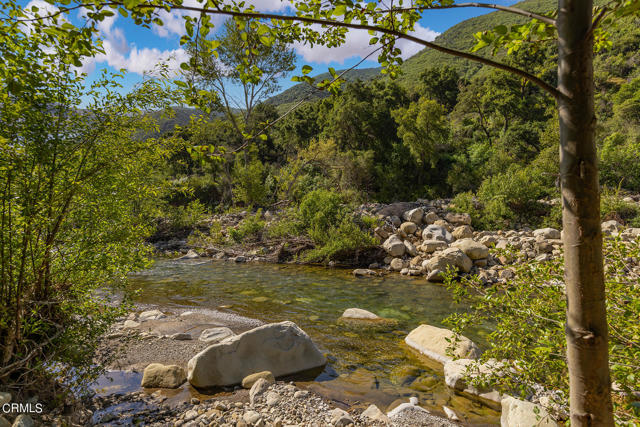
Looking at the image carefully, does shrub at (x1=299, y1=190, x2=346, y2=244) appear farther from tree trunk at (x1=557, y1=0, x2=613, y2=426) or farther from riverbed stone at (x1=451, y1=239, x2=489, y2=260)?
tree trunk at (x1=557, y1=0, x2=613, y2=426)

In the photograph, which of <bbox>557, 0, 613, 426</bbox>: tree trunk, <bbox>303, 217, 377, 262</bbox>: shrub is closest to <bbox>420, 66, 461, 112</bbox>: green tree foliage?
<bbox>303, 217, 377, 262</bbox>: shrub

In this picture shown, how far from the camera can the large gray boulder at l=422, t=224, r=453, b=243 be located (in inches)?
501

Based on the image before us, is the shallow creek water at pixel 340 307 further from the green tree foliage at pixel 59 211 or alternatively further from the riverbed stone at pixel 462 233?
the riverbed stone at pixel 462 233

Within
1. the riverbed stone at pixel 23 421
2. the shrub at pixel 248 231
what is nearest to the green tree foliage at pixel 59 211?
the riverbed stone at pixel 23 421

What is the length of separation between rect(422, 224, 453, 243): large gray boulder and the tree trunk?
12165 millimetres

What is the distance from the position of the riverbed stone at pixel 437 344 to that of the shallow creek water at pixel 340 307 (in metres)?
0.16

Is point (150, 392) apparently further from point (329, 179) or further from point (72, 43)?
point (329, 179)

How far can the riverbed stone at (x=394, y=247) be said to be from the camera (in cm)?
1248

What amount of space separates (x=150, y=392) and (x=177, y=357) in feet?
3.20

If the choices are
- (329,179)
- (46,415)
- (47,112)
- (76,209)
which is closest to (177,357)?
(46,415)

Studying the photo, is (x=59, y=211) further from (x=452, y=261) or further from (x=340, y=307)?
(x=452, y=261)

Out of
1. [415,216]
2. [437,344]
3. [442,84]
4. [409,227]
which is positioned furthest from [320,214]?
[442,84]

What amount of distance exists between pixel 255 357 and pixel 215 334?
154cm

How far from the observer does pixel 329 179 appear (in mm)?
25219
